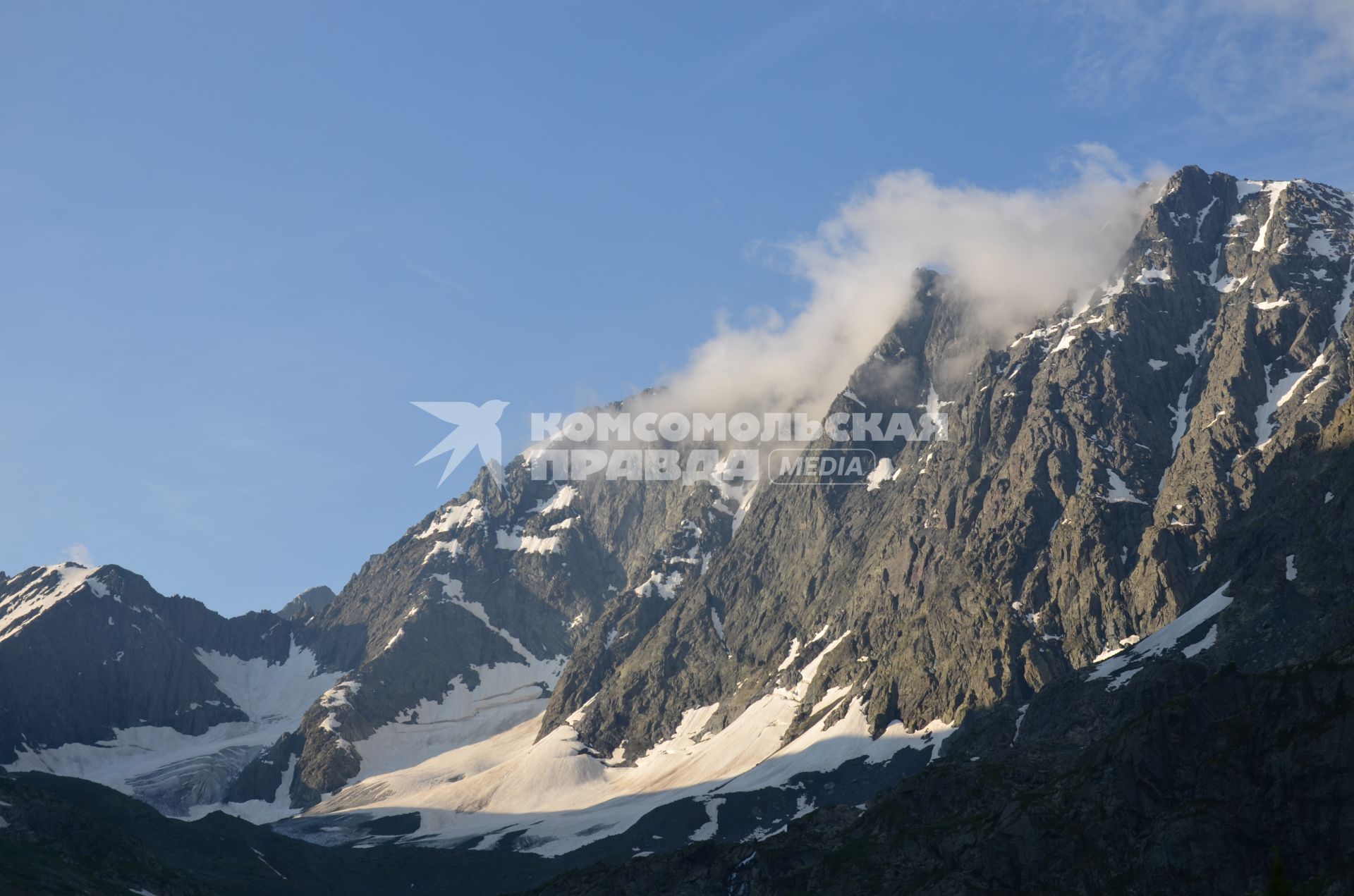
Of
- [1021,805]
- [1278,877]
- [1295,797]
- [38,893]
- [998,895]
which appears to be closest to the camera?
[1278,877]

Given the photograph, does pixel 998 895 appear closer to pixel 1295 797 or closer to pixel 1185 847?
pixel 1185 847

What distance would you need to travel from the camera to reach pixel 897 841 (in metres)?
197

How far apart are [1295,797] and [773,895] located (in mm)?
80944

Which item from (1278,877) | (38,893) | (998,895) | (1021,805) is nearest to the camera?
(1278,877)

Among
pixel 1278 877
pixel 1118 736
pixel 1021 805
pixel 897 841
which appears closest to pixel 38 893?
pixel 897 841

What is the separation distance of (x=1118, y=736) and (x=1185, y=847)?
30520 millimetres

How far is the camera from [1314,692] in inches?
6314

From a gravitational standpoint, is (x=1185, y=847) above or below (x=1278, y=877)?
below

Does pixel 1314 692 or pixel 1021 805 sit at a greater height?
pixel 1314 692

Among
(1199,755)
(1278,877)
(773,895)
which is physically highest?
(1278,877)

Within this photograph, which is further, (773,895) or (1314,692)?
(773,895)

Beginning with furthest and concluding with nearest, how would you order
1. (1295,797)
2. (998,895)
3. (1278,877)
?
(998,895) < (1295,797) < (1278,877)

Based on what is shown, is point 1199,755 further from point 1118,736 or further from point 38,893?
point 38,893

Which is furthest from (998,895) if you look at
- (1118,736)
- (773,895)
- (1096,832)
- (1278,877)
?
(1278,877)
